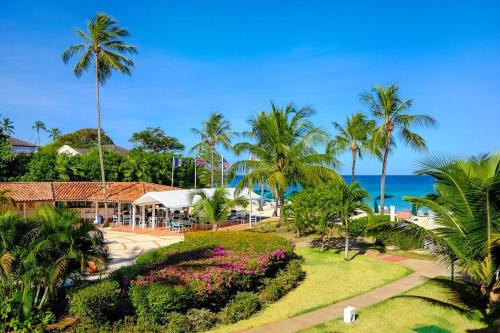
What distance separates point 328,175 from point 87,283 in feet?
48.9

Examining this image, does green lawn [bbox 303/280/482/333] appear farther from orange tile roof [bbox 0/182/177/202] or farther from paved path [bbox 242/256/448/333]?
orange tile roof [bbox 0/182/177/202]

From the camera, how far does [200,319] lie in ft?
29.3

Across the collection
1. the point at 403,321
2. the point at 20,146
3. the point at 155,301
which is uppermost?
the point at 20,146

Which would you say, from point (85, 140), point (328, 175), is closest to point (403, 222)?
point (328, 175)

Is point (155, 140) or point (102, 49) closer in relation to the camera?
point (102, 49)

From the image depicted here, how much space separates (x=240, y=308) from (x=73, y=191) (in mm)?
22802

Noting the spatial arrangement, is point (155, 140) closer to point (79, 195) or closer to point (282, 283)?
point (79, 195)

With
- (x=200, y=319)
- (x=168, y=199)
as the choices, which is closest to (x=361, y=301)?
(x=200, y=319)

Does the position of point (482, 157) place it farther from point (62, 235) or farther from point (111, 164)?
point (111, 164)

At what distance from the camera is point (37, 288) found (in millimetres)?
8438

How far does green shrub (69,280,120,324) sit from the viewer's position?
802 centimetres

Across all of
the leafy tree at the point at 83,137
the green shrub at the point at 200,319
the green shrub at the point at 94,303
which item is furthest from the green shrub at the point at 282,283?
the leafy tree at the point at 83,137

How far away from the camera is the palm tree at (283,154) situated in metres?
21.3

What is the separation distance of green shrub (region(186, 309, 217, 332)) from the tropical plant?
16.6 feet
